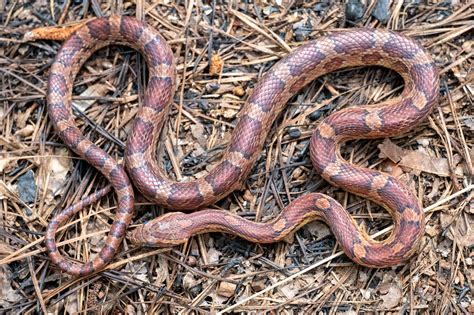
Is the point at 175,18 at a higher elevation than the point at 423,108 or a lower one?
higher

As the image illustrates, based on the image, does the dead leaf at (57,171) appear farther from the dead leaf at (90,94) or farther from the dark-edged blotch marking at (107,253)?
the dark-edged blotch marking at (107,253)

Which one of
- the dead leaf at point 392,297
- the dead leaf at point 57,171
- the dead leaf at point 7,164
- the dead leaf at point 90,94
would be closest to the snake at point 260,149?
the dead leaf at point 90,94

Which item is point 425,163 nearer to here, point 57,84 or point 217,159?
point 217,159

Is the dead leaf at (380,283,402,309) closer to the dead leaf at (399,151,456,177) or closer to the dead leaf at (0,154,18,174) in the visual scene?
the dead leaf at (399,151,456,177)

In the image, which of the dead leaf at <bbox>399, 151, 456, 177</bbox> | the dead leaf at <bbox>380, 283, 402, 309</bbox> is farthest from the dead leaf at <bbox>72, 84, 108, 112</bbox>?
the dead leaf at <bbox>380, 283, 402, 309</bbox>

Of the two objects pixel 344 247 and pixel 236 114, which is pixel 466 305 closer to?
pixel 344 247

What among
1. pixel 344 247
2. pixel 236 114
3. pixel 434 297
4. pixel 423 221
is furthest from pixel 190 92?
pixel 434 297
